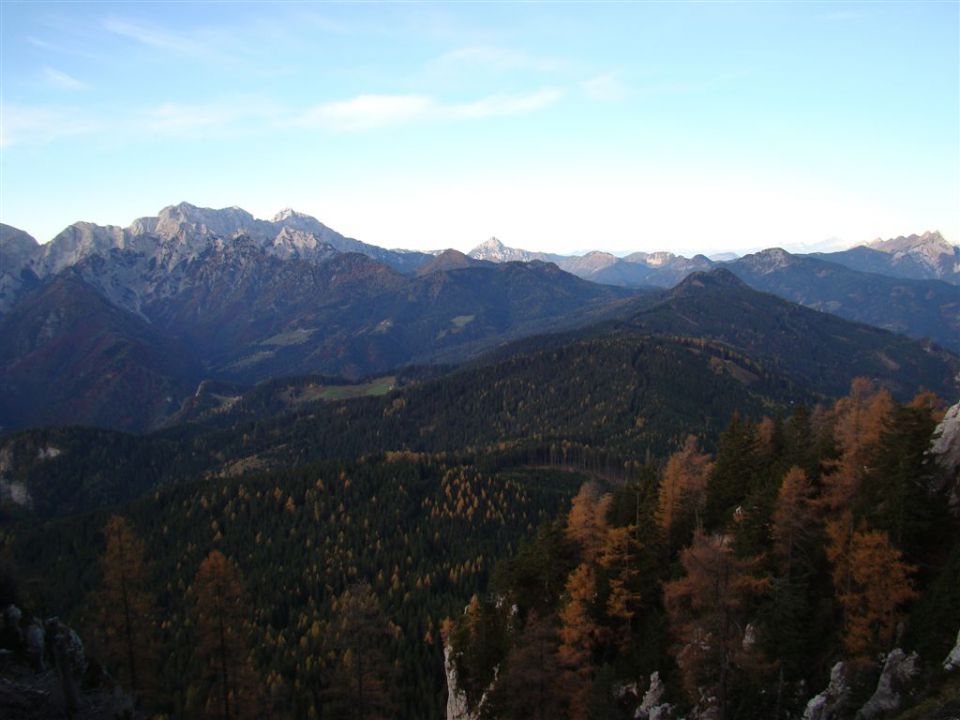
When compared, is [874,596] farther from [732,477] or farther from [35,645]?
[35,645]

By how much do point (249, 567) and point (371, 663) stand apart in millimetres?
122538

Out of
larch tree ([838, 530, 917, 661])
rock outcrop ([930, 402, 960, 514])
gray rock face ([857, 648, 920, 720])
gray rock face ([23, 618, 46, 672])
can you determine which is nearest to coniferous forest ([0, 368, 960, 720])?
larch tree ([838, 530, 917, 661])

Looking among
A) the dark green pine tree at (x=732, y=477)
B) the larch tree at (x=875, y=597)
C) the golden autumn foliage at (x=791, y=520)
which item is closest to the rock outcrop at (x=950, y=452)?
the larch tree at (x=875, y=597)

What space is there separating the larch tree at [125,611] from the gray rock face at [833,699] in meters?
47.6

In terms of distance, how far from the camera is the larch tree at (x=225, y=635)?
5072 centimetres

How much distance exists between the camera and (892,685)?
34469 millimetres

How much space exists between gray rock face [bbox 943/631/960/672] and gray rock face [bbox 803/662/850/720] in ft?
18.3

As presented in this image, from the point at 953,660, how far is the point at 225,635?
47991mm

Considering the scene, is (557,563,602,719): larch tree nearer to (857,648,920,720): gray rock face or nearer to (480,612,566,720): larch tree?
(480,612,566,720): larch tree

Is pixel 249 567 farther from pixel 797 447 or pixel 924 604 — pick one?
pixel 924 604

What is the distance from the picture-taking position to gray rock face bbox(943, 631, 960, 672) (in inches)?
1267

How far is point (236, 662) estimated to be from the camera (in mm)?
52875

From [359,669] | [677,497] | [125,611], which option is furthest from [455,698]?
[125,611]

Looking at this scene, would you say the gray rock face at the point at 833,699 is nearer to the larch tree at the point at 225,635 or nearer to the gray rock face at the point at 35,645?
the larch tree at the point at 225,635
